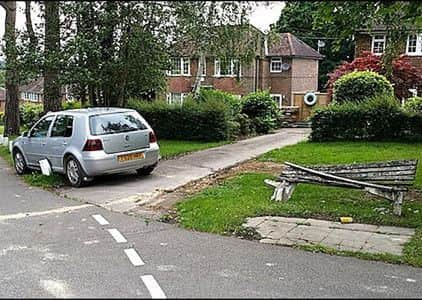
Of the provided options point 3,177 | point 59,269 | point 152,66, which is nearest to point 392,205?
point 59,269

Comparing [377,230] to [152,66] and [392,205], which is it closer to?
[392,205]

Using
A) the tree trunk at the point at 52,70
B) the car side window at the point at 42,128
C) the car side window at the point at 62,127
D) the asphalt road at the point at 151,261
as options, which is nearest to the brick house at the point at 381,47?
the tree trunk at the point at 52,70

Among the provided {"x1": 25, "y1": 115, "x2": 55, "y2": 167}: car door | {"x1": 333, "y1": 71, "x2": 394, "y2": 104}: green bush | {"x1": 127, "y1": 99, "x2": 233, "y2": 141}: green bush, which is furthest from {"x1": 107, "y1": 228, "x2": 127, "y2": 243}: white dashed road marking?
{"x1": 333, "y1": 71, "x2": 394, "y2": 104}: green bush

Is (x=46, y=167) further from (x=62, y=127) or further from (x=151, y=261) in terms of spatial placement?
(x=151, y=261)

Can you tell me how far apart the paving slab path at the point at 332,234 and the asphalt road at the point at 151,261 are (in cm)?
42

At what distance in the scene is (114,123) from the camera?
11898 mm

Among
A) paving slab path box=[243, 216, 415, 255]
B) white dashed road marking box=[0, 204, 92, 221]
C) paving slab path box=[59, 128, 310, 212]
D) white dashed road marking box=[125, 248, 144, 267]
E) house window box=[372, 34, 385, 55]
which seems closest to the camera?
white dashed road marking box=[125, 248, 144, 267]

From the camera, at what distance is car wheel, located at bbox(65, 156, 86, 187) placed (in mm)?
11655

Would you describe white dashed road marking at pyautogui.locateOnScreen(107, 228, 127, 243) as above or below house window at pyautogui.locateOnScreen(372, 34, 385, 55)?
below

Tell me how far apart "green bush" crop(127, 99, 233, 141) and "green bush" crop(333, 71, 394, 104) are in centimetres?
539

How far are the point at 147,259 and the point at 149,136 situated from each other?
21.1ft

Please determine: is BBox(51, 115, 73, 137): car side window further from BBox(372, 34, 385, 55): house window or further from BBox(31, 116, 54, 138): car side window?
BBox(372, 34, 385, 55): house window

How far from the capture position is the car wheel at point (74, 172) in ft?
38.2

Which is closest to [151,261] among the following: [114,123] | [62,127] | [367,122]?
[114,123]
